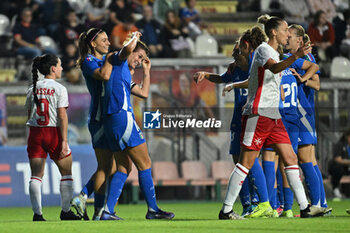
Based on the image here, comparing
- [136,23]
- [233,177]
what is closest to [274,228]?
[233,177]

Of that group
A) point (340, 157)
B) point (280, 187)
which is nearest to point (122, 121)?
point (280, 187)

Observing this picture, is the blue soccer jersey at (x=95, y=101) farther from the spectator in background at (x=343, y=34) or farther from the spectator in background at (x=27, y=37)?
the spectator in background at (x=343, y=34)

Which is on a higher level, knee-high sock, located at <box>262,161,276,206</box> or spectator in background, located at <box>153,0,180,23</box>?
spectator in background, located at <box>153,0,180,23</box>

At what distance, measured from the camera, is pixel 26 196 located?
1295cm

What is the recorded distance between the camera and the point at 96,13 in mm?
17859

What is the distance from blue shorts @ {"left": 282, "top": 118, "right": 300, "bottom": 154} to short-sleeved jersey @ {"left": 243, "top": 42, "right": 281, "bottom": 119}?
3.31 feet

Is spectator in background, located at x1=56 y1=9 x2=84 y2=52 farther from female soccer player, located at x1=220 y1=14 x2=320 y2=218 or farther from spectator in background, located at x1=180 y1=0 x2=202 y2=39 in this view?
female soccer player, located at x1=220 y1=14 x2=320 y2=218

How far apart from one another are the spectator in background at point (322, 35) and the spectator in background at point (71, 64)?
5356 mm

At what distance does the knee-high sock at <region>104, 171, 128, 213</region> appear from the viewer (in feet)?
24.5

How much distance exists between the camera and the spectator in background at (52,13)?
1760 centimetres

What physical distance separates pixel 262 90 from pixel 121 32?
10228 mm

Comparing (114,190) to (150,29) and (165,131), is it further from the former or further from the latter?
(150,29)

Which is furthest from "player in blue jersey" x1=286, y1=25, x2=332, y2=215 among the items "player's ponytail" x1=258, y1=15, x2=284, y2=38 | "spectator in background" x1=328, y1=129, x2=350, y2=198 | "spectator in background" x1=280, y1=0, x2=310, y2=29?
"spectator in background" x1=280, y1=0, x2=310, y2=29

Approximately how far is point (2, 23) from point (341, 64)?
755cm
